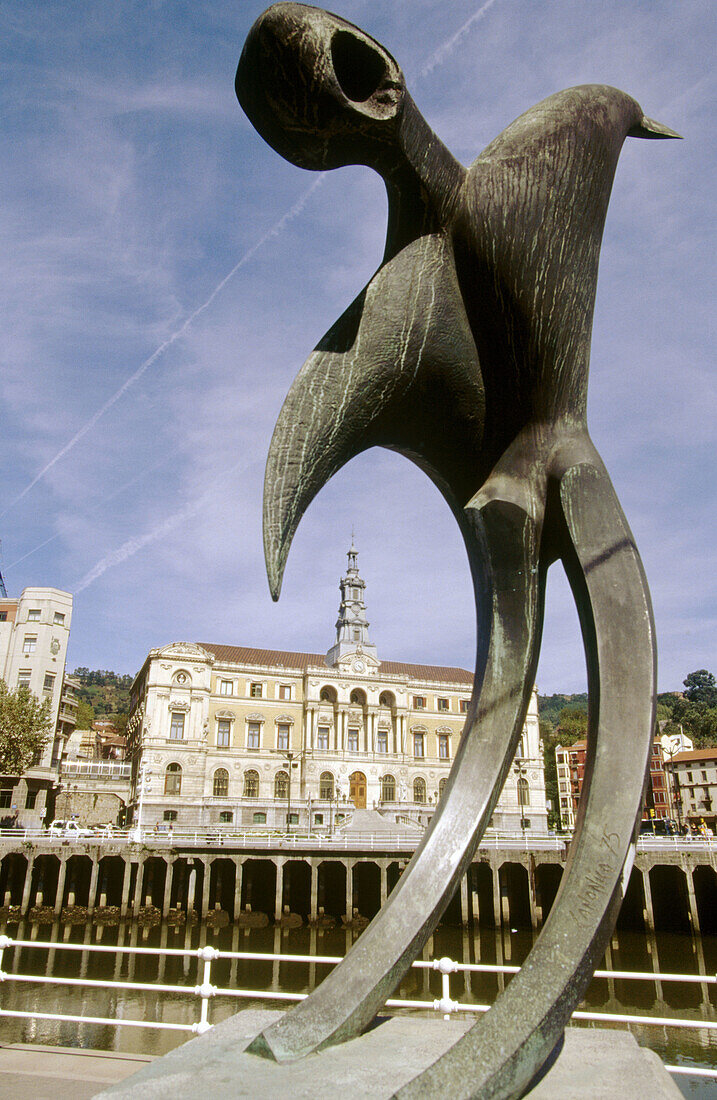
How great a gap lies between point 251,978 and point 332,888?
39.6ft

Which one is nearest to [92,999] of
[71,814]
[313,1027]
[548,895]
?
[313,1027]

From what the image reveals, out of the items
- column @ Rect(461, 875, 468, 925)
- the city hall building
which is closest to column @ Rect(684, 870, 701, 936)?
column @ Rect(461, 875, 468, 925)

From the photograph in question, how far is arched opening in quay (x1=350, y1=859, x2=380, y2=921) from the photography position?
977 inches

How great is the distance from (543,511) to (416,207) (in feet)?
5.83

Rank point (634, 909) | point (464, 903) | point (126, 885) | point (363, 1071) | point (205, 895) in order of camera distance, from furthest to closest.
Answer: point (126, 885) < point (205, 895) < point (634, 909) < point (464, 903) < point (363, 1071)

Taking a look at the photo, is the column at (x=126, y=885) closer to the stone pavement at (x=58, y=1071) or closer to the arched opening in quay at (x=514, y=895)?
the arched opening in quay at (x=514, y=895)

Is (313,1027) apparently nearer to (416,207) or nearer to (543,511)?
(543,511)

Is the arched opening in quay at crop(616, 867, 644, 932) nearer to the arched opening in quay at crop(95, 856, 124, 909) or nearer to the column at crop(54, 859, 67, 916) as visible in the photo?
the arched opening in quay at crop(95, 856, 124, 909)

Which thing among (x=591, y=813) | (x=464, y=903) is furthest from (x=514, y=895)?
(x=591, y=813)

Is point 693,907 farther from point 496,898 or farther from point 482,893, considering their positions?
point 482,893

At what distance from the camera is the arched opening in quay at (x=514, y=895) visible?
921 inches

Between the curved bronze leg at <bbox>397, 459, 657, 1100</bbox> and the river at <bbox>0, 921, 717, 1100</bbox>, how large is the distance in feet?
14.5

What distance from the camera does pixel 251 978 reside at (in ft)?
47.5

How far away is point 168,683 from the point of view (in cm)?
4294
